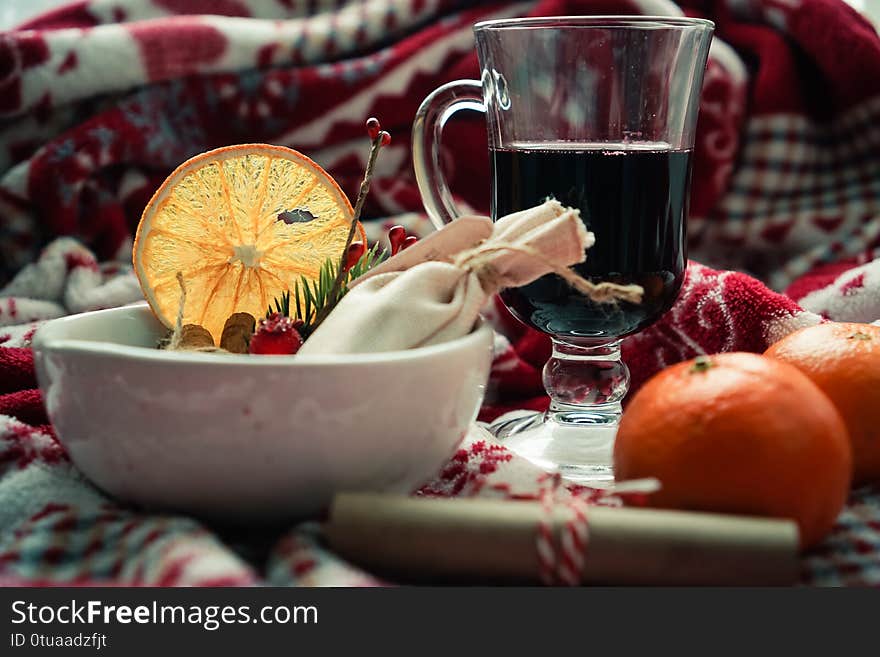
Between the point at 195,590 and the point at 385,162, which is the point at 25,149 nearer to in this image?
the point at 385,162

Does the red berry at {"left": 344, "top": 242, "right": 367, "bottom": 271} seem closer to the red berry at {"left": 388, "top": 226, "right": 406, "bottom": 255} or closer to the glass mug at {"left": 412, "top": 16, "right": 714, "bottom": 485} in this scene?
the red berry at {"left": 388, "top": 226, "right": 406, "bottom": 255}

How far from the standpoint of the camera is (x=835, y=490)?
0.61 m

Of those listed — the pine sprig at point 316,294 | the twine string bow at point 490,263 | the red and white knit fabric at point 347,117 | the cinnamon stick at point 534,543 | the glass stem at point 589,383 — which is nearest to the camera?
the cinnamon stick at point 534,543

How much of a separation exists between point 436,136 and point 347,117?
522mm

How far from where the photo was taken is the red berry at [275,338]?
2.30 feet

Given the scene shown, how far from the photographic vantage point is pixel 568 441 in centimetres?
88

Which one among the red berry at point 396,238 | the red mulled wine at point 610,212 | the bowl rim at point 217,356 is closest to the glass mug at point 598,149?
the red mulled wine at point 610,212

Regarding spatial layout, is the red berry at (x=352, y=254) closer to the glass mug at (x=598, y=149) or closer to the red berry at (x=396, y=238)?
the red berry at (x=396, y=238)

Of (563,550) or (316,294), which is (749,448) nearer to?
(563,550)

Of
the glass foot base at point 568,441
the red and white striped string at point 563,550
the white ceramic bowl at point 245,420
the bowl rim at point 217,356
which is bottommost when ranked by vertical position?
the glass foot base at point 568,441

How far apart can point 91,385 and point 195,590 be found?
0.14 metres

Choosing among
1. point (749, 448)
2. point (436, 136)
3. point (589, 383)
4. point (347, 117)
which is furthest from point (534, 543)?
point (347, 117)

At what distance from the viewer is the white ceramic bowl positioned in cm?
58

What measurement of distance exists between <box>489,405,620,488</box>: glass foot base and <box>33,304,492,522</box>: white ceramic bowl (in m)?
0.22
